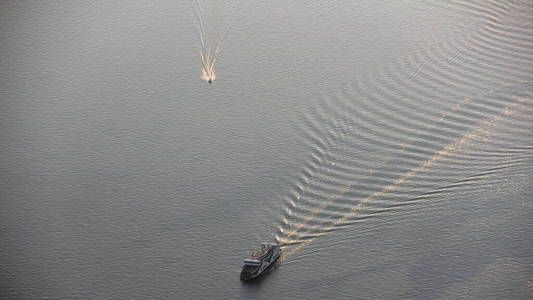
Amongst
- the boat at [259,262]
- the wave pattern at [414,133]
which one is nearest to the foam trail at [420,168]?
the wave pattern at [414,133]

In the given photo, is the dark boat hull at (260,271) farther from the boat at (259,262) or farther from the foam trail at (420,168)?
the foam trail at (420,168)

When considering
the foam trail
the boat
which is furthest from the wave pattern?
the boat

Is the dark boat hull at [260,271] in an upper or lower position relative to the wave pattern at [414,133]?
upper

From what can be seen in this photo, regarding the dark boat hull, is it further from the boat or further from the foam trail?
the foam trail

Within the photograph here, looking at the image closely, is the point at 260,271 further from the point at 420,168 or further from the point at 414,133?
the point at 414,133

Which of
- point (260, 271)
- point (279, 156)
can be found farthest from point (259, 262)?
point (279, 156)
